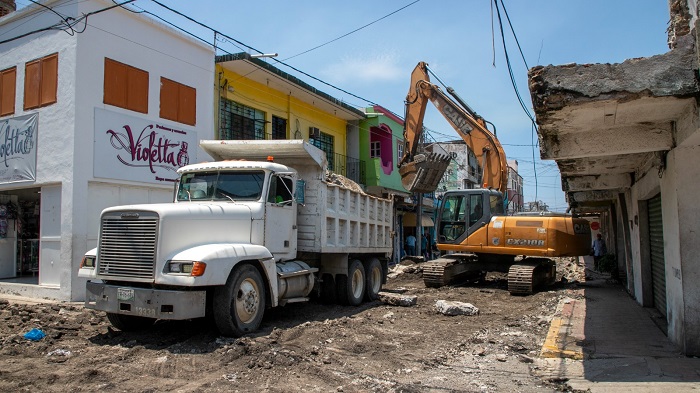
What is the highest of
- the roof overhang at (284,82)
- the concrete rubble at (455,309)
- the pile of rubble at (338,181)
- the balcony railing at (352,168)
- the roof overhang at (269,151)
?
the roof overhang at (284,82)

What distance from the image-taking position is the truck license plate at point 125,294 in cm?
718

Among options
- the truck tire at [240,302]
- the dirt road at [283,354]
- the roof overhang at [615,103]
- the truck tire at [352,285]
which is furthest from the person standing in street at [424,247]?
the roof overhang at [615,103]

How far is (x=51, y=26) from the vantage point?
12.5 m

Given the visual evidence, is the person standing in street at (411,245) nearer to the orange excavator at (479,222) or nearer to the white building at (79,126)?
the orange excavator at (479,222)

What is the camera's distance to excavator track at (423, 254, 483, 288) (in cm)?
1495

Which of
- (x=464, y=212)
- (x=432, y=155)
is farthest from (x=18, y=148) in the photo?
(x=464, y=212)

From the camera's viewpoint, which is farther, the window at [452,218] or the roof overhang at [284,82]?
the roof overhang at [284,82]

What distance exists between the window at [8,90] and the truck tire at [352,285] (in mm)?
9224

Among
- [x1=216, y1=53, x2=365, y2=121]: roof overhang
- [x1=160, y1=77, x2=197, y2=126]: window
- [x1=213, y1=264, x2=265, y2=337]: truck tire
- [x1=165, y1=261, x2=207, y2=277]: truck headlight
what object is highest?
[x1=216, y1=53, x2=365, y2=121]: roof overhang

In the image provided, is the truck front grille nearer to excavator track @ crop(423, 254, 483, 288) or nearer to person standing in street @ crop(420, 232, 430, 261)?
excavator track @ crop(423, 254, 483, 288)

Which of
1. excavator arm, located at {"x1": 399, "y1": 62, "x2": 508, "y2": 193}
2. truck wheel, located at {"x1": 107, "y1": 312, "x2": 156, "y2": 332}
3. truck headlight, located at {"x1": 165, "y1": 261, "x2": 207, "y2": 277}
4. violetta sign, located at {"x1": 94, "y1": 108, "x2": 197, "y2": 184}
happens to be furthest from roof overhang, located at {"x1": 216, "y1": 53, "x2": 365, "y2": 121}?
truck headlight, located at {"x1": 165, "y1": 261, "x2": 207, "y2": 277}

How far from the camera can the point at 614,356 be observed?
682 centimetres

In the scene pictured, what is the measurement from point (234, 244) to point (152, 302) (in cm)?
140

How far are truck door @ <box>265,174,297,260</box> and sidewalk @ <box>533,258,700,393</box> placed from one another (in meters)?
4.34
